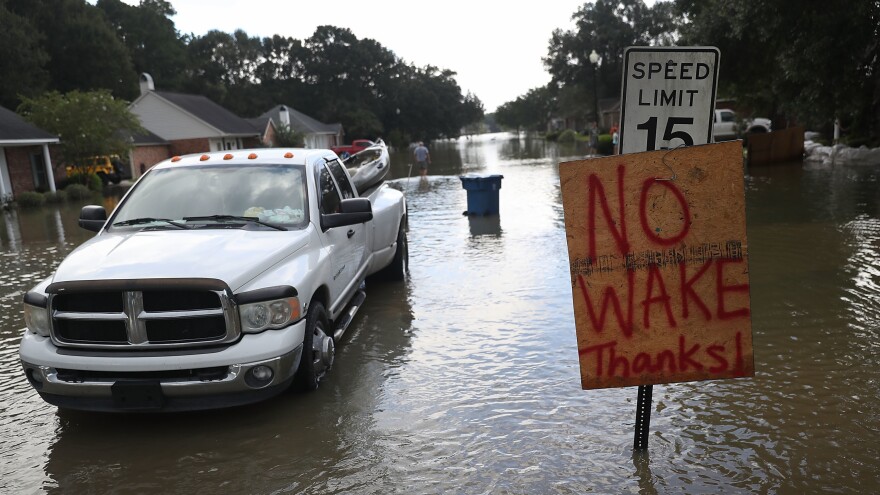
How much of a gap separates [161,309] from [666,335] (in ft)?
10.2

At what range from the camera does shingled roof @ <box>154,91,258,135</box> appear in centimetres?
4759

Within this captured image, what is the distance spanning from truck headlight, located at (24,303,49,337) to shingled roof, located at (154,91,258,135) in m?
45.7

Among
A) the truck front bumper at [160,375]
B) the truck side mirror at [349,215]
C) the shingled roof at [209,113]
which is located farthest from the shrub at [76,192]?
the truck front bumper at [160,375]

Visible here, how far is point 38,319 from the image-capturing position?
181 inches

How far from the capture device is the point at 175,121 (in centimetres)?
4728

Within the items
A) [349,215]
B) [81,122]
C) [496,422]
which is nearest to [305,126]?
[81,122]

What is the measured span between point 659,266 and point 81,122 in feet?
108

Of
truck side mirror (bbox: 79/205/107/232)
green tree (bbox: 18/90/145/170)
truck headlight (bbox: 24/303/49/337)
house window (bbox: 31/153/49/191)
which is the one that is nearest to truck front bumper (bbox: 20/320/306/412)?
truck headlight (bbox: 24/303/49/337)

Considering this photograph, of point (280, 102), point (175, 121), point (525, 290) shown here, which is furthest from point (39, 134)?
point (280, 102)

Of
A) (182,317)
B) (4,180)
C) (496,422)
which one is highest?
(4,180)

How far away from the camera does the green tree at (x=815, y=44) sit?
15875mm

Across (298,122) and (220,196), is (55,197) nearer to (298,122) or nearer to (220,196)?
(220,196)

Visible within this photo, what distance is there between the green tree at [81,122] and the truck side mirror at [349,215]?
96.5 ft

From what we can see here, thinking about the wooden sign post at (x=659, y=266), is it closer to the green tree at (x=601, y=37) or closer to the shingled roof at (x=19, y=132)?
the shingled roof at (x=19, y=132)
